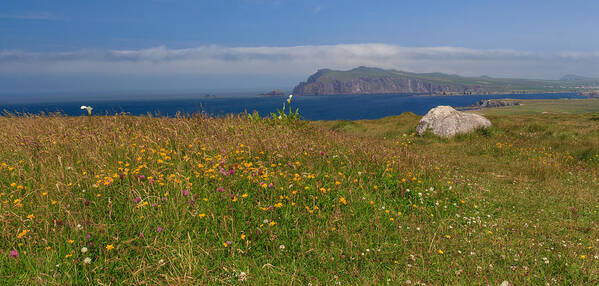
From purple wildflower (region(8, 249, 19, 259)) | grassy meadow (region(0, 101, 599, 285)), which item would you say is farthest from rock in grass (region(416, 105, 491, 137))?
purple wildflower (region(8, 249, 19, 259))

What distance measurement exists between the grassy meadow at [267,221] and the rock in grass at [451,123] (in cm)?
1102

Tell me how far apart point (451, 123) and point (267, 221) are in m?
18.1

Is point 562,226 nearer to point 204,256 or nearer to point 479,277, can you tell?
point 479,277

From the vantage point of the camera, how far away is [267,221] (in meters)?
4.45

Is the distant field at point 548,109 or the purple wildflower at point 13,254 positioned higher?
the purple wildflower at point 13,254

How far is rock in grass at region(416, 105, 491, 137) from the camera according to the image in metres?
18.9

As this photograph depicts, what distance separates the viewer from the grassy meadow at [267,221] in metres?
3.71

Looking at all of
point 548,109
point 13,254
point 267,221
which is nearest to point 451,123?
point 267,221

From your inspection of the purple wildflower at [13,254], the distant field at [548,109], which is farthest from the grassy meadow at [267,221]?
the distant field at [548,109]

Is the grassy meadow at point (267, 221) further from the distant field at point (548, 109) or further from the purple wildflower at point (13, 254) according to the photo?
the distant field at point (548, 109)

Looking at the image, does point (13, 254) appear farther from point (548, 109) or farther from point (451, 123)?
point (548, 109)

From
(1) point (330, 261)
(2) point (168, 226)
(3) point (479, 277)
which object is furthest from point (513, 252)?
(2) point (168, 226)

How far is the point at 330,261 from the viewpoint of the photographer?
4141 millimetres

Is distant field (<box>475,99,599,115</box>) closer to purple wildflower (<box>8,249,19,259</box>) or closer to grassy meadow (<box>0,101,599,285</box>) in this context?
grassy meadow (<box>0,101,599,285</box>)
